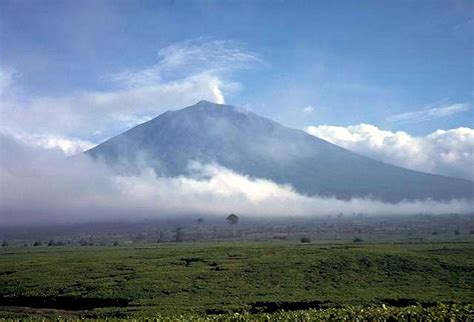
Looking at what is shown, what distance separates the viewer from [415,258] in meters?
52.4

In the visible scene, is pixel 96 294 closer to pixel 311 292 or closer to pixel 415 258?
pixel 311 292

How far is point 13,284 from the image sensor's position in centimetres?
5053

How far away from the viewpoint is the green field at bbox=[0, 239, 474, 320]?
122ft

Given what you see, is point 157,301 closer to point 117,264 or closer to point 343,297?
point 343,297

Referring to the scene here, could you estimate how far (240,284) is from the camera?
148 ft

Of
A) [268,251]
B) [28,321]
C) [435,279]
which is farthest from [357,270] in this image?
[28,321]

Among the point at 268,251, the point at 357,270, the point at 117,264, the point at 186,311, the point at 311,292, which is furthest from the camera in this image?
the point at 268,251

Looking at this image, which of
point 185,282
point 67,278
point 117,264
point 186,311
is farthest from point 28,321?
point 117,264

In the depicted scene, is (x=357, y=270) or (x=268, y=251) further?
(x=268, y=251)

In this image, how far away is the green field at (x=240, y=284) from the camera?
37.2 m

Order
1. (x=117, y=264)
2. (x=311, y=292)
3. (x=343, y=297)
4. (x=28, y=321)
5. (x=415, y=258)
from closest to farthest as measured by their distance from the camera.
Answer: (x=28, y=321) < (x=343, y=297) < (x=311, y=292) < (x=415, y=258) < (x=117, y=264)

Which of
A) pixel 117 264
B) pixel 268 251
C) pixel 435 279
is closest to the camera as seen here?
pixel 435 279

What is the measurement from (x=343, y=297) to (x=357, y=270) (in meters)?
11.2

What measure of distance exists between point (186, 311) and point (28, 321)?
1359cm
